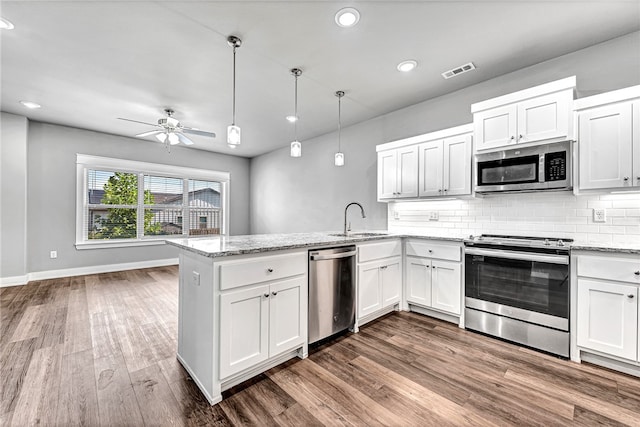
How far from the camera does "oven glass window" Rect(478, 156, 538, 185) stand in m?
2.59

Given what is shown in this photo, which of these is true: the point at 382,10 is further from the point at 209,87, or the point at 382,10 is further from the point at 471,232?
the point at 471,232

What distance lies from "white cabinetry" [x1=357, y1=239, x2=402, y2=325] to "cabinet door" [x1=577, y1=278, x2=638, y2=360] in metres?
1.61

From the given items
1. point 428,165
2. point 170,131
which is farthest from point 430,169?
point 170,131

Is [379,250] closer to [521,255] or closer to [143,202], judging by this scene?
[521,255]

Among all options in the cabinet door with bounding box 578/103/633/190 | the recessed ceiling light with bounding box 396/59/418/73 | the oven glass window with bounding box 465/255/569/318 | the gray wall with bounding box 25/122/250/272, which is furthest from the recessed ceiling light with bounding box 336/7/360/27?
the gray wall with bounding box 25/122/250/272

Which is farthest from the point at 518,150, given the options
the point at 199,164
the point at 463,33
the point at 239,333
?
the point at 199,164

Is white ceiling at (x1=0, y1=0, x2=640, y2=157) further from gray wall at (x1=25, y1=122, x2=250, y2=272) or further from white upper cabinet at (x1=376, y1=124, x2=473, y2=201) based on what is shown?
gray wall at (x1=25, y1=122, x2=250, y2=272)

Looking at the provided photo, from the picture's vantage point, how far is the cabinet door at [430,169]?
3.26 metres

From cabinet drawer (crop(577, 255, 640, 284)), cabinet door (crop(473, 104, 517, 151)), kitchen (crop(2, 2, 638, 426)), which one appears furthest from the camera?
cabinet door (crop(473, 104, 517, 151))

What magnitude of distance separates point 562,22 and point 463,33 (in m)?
0.76

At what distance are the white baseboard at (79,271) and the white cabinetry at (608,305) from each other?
22.6 ft

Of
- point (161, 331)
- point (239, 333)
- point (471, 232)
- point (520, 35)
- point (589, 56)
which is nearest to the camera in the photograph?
point (239, 333)

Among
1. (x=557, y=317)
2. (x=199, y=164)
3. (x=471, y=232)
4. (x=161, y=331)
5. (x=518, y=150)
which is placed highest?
(x=199, y=164)

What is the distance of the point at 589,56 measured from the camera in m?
2.57
